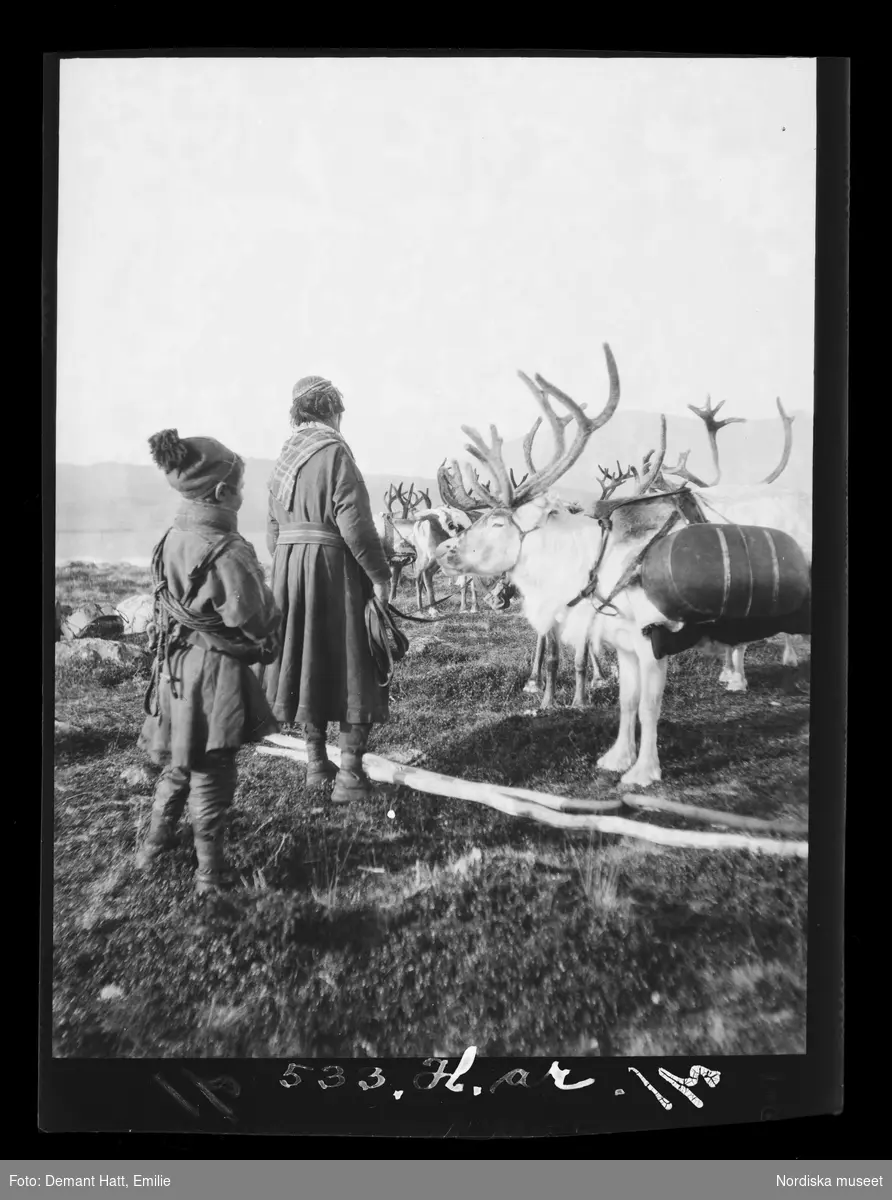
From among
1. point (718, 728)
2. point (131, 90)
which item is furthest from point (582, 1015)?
point (131, 90)

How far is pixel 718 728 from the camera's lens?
3.60m

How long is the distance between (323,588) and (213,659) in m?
0.51

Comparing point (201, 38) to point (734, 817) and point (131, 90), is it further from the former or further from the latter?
point (734, 817)

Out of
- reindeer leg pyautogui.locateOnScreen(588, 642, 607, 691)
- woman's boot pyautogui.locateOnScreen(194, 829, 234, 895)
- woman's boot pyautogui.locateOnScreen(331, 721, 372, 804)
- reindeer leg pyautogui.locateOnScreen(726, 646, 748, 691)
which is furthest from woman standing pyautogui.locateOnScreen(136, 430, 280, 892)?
reindeer leg pyautogui.locateOnScreen(726, 646, 748, 691)

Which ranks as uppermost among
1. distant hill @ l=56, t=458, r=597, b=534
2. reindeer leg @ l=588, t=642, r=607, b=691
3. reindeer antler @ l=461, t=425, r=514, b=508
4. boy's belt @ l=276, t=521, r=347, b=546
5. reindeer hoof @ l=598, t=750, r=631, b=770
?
reindeer antler @ l=461, t=425, r=514, b=508

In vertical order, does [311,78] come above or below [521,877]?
above

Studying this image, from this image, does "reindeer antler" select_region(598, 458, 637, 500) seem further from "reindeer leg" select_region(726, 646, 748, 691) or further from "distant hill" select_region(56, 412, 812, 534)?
"reindeer leg" select_region(726, 646, 748, 691)

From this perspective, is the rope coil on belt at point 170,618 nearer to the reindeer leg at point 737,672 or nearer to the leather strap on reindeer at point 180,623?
the leather strap on reindeer at point 180,623

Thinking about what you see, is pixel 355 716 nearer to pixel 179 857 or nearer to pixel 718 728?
pixel 179 857

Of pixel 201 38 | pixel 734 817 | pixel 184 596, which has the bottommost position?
pixel 734 817

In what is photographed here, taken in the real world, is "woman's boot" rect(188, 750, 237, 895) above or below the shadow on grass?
below

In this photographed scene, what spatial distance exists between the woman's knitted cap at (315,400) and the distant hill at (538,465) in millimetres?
246

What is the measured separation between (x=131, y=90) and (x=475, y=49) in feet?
4.61

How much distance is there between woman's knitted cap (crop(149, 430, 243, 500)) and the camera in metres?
3.59
